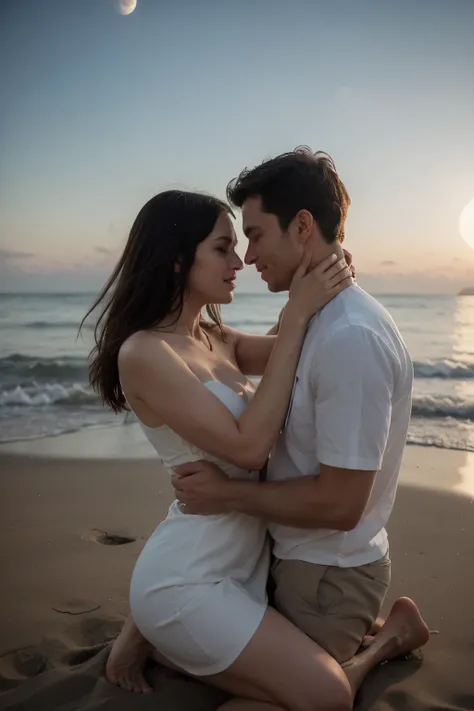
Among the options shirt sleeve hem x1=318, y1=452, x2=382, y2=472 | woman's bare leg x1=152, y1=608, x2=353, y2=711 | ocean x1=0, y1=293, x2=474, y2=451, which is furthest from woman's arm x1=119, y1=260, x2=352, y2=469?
ocean x1=0, y1=293, x2=474, y2=451

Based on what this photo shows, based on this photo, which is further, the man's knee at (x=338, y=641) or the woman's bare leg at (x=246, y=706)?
the man's knee at (x=338, y=641)

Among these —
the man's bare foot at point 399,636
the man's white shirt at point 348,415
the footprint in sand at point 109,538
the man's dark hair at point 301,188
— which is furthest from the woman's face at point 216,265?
the footprint in sand at point 109,538

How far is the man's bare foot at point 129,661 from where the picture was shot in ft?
9.01

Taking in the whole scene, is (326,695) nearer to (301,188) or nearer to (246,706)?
(246,706)

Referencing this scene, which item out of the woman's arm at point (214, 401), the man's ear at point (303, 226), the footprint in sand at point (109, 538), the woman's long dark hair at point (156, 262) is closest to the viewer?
the woman's arm at point (214, 401)

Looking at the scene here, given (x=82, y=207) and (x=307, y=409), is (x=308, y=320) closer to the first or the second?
(x=307, y=409)

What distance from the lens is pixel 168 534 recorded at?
2730 millimetres

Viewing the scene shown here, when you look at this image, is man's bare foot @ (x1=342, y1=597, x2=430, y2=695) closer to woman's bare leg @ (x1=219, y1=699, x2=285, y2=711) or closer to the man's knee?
the man's knee

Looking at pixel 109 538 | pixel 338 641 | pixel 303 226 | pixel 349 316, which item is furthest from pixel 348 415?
pixel 109 538

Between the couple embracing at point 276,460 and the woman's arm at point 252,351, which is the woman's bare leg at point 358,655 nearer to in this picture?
the couple embracing at point 276,460

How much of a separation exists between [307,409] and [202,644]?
92 centimetres

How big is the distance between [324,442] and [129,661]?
49.4 inches

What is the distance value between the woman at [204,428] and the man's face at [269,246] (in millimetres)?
81

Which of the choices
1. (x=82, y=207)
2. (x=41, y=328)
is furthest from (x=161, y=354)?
(x=82, y=207)
